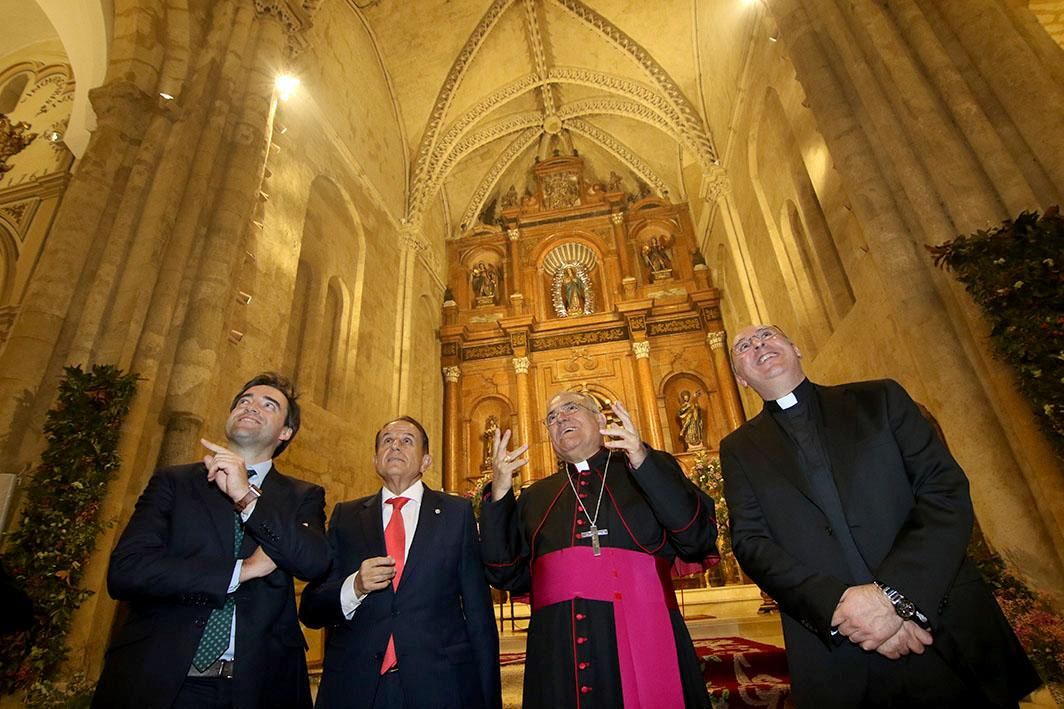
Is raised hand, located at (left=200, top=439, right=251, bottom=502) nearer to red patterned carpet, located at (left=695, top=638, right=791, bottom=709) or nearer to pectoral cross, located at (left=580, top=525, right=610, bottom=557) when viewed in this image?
pectoral cross, located at (left=580, top=525, right=610, bottom=557)

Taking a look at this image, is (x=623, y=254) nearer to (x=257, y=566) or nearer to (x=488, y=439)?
(x=488, y=439)

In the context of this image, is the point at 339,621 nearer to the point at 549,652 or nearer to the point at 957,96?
the point at 549,652

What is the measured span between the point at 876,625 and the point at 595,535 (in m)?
0.99

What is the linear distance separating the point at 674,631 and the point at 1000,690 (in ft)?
3.12

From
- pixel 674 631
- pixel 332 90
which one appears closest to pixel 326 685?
pixel 674 631

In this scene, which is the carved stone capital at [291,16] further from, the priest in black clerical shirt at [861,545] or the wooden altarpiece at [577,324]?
the wooden altarpiece at [577,324]

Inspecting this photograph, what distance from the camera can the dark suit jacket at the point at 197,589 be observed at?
164cm

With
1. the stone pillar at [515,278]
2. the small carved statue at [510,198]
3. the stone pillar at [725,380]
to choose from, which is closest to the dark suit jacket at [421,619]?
the stone pillar at [725,380]

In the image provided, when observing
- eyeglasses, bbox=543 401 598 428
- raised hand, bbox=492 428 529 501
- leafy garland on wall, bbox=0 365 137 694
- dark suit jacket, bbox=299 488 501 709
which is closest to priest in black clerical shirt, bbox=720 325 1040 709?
eyeglasses, bbox=543 401 598 428

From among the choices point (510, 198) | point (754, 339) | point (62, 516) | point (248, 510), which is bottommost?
point (248, 510)

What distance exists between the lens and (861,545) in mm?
1702

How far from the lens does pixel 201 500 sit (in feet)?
6.49

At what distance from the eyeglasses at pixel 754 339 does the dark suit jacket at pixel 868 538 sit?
30 cm

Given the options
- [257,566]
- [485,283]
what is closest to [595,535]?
[257,566]
